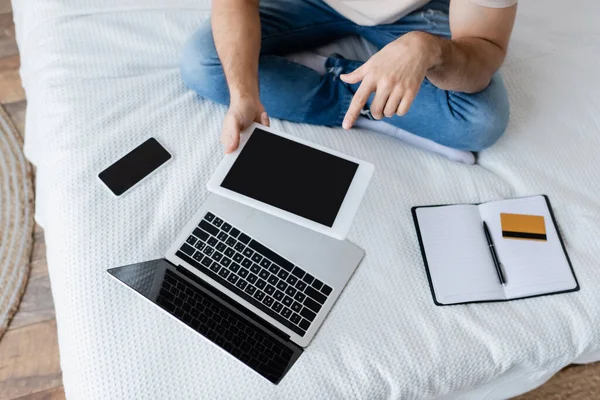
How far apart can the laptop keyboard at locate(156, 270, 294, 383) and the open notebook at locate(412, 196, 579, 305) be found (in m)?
0.30

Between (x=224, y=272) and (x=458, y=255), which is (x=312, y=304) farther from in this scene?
(x=458, y=255)

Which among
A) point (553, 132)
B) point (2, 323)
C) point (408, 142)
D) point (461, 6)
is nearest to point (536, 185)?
point (553, 132)

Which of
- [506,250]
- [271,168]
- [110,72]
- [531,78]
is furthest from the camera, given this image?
[531,78]

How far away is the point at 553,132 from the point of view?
3.51ft

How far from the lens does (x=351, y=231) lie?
3.06ft

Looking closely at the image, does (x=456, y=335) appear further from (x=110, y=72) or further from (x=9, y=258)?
(x=9, y=258)

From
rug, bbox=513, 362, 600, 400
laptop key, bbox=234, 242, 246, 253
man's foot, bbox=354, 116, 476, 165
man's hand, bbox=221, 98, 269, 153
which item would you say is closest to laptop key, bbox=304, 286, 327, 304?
laptop key, bbox=234, 242, 246, 253

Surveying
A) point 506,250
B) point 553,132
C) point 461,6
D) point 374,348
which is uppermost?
point 461,6

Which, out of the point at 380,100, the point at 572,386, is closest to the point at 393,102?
the point at 380,100

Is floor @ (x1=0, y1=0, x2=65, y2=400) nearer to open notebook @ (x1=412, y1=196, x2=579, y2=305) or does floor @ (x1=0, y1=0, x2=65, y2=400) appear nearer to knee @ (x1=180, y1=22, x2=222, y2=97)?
knee @ (x1=180, y1=22, x2=222, y2=97)

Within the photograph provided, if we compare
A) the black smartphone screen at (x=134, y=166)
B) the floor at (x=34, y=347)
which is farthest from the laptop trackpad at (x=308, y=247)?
the floor at (x=34, y=347)

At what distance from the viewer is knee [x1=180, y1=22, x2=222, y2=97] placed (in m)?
1.00

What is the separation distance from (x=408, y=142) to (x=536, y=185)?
0.88ft

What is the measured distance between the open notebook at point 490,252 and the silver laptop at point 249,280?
152mm
